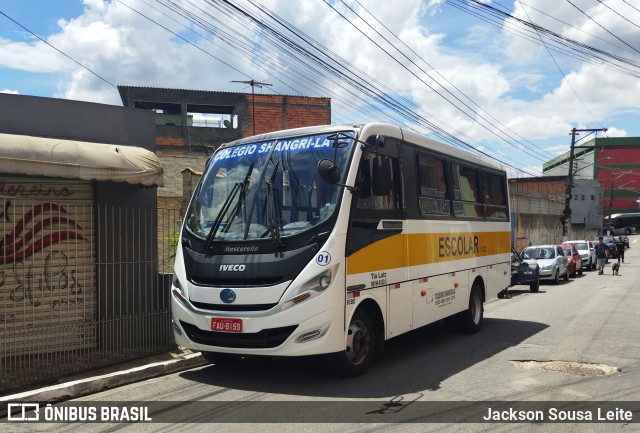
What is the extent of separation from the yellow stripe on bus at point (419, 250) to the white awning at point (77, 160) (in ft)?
11.5

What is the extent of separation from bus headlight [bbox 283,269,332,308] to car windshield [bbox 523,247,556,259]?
61.6 ft

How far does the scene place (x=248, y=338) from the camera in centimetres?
639

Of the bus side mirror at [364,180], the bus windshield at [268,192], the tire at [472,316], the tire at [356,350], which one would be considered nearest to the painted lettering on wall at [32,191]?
the bus windshield at [268,192]

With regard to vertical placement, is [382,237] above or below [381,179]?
below

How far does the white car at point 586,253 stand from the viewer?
98.1 ft

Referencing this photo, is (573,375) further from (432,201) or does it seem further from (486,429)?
(432,201)

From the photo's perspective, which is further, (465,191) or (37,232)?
(465,191)

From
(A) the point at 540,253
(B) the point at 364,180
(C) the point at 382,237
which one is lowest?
(A) the point at 540,253

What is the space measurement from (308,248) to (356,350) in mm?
1488

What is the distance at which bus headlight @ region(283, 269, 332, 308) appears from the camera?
20.6ft

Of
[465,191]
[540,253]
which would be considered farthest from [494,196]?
[540,253]

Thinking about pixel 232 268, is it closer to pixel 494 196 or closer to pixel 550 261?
pixel 494 196

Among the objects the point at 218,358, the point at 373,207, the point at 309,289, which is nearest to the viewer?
the point at 309,289

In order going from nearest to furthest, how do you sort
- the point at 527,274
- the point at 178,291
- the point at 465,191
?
the point at 178,291 < the point at 465,191 < the point at 527,274
